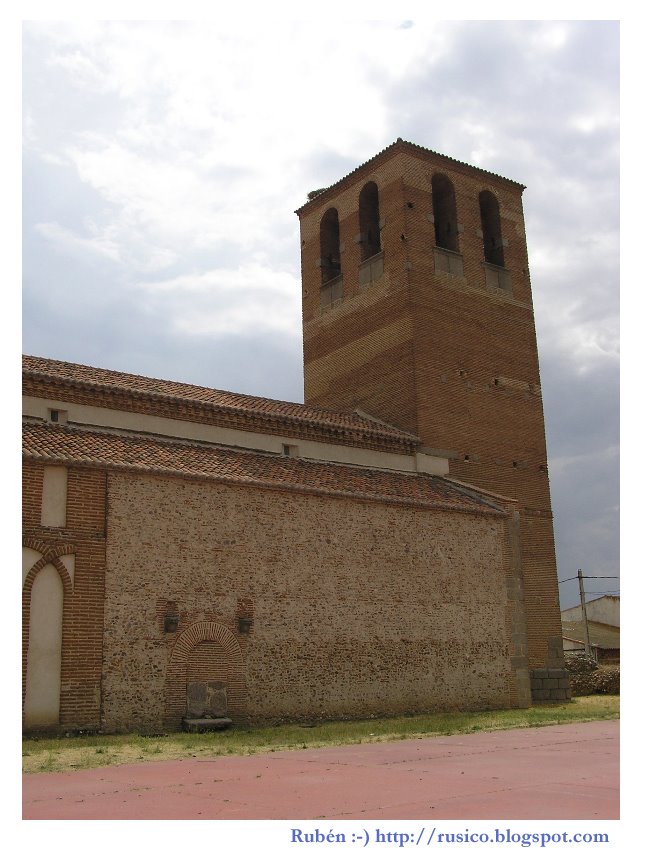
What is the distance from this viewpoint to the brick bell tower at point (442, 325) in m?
21.4

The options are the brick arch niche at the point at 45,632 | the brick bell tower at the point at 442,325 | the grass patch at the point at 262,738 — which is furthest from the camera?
the brick bell tower at the point at 442,325

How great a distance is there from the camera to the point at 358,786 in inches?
271

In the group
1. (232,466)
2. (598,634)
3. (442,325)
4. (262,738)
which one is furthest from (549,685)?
(598,634)

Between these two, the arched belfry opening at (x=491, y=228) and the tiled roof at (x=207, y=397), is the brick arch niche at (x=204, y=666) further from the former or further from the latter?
the arched belfry opening at (x=491, y=228)

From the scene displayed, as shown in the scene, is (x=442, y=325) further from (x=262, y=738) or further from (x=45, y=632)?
(x=45, y=632)

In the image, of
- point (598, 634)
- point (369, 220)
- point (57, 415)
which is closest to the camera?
point (57, 415)

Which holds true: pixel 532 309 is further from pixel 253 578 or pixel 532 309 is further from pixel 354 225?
pixel 253 578

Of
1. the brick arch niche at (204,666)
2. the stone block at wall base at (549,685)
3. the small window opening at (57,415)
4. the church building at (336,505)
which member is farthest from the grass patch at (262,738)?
the small window opening at (57,415)

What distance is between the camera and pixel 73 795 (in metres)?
6.87

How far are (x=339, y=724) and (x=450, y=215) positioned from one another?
1467 centimetres

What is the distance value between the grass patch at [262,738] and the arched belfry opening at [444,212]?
41.8 ft

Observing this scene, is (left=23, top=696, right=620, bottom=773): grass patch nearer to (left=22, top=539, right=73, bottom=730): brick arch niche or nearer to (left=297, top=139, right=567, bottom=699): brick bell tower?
(left=22, top=539, right=73, bottom=730): brick arch niche

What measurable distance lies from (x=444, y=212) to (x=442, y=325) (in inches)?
150

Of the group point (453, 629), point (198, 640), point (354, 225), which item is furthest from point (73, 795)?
point (354, 225)
